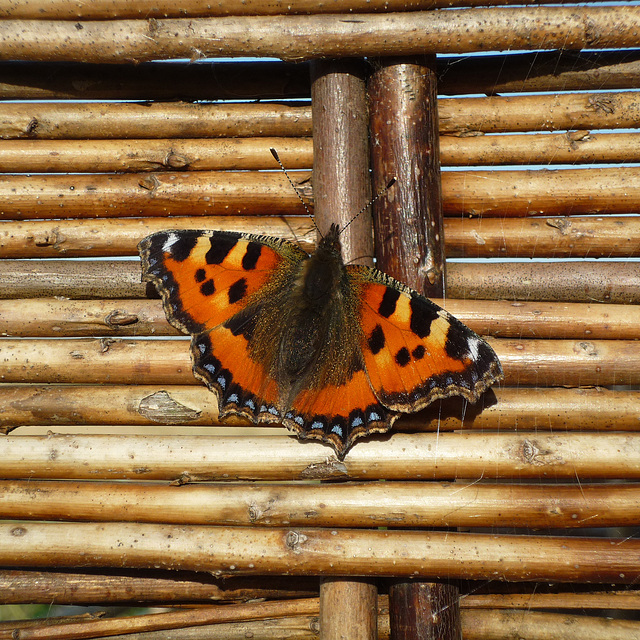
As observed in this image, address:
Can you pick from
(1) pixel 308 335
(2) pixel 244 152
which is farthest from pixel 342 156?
(1) pixel 308 335

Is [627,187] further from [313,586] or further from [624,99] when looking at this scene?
[313,586]

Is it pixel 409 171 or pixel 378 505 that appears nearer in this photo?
pixel 378 505

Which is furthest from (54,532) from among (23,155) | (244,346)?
(23,155)

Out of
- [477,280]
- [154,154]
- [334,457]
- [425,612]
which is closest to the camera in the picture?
[425,612]

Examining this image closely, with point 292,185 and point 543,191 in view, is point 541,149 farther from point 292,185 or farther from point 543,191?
point 292,185

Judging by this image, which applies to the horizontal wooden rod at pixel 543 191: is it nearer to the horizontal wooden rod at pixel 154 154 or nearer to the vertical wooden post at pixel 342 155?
the vertical wooden post at pixel 342 155

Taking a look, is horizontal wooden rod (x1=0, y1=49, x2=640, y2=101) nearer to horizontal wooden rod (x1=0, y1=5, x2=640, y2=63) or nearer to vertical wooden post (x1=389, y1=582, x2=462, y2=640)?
horizontal wooden rod (x1=0, y1=5, x2=640, y2=63)

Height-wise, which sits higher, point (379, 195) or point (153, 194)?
point (153, 194)

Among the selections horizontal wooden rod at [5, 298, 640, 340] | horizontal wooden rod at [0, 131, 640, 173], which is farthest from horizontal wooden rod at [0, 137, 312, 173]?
horizontal wooden rod at [5, 298, 640, 340]
